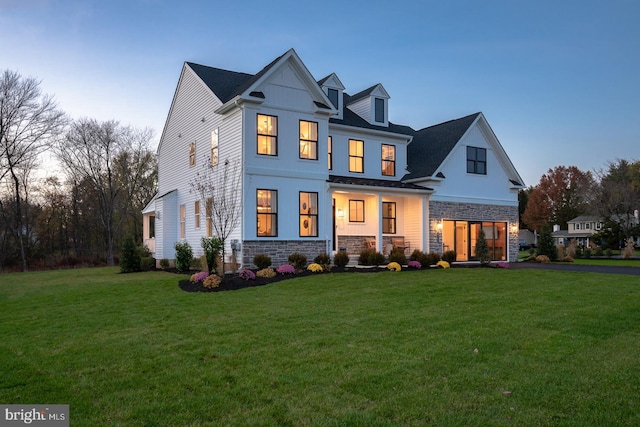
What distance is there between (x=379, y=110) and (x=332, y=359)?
17.5m

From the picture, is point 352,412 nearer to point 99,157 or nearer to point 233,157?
point 233,157

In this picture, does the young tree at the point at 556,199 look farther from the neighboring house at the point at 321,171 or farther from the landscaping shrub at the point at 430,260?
the landscaping shrub at the point at 430,260

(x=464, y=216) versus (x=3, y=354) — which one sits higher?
(x=464, y=216)

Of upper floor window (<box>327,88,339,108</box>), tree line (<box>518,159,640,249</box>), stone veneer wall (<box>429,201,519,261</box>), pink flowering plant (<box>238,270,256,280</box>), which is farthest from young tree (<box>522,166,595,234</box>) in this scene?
pink flowering plant (<box>238,270,256,280</box>)

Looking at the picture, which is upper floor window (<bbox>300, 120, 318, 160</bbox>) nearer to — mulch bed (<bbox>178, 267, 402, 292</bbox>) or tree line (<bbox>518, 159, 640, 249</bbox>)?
mulch bed (<bbox>178, 267, 402, 292</bbox>)

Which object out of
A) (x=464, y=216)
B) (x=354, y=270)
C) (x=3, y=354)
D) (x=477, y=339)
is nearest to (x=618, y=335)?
(x=477, y=339)

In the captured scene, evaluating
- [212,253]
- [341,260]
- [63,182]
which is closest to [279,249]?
[341,260]

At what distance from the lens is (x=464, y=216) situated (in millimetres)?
21484

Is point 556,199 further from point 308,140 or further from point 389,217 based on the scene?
point 308,140

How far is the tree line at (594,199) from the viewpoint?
140 ft

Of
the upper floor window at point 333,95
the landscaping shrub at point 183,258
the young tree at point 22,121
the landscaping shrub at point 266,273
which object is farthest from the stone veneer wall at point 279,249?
the young tree at point 22,121

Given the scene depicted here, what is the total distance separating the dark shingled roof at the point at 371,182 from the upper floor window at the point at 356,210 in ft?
4.01

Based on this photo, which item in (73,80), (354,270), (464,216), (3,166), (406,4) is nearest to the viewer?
(354,270)

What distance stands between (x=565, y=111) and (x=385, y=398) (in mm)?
34185
